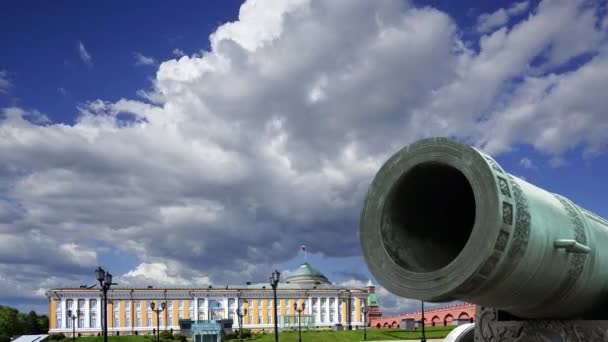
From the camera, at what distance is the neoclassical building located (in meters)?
98.8

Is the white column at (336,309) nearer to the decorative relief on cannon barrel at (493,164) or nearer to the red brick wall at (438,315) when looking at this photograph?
the red brick wall at (438,315)

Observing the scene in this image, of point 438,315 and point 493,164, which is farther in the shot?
point 438,315

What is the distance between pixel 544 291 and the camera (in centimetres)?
654

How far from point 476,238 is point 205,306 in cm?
10309

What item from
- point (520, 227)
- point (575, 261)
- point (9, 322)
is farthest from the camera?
point (9, 322)

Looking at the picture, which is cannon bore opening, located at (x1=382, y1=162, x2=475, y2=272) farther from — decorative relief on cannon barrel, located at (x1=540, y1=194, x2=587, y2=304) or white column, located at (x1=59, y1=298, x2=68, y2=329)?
white column, located at (x1=59, y1=298, x2=68, y2=329)

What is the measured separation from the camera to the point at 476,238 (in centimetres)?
572

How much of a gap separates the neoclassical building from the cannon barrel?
320 ft

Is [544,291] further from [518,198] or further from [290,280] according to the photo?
[290,280]

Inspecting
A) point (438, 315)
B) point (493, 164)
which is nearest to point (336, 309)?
point (438, 315)

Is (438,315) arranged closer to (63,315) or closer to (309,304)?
(309,304)

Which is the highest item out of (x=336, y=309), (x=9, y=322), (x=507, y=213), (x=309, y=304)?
(x=507, y=213)

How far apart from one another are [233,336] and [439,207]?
235 feet

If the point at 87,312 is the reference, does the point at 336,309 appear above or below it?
below
